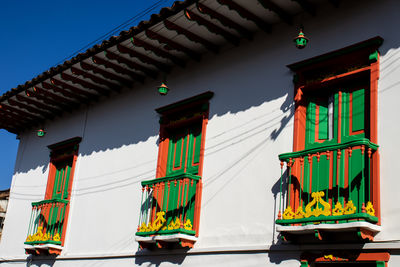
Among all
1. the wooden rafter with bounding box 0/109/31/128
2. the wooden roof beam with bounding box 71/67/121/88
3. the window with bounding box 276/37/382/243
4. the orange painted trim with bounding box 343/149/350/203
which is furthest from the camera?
the wooden rafter with bounding box 0/109/31/128

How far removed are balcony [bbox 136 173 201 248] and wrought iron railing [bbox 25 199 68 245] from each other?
292 centimetres

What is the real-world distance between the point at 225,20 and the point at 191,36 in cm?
81

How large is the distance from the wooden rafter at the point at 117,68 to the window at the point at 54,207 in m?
2.15

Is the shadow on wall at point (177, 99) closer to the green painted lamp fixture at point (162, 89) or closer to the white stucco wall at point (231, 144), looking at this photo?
the white stucco wall at point (231, 144)

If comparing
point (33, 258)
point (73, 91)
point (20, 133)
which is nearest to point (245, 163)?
point (73, 91)

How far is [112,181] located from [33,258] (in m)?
2.85

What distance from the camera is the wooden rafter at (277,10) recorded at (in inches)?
323

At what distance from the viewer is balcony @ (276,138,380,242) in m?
6.52

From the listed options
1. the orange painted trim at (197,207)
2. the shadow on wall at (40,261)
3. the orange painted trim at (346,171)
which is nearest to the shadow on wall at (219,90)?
the orange painted trim at (197,207)

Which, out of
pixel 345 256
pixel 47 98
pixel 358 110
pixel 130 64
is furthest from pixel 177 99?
pixel 345 256

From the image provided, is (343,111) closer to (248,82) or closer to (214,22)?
(248,82)

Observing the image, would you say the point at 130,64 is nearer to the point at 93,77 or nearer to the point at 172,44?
the point at 93,77

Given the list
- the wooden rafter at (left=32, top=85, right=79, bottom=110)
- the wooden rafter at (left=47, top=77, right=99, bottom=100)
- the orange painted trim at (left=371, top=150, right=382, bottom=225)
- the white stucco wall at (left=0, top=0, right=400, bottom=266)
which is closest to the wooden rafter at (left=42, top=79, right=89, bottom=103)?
the wooden rafter at (left=47, top=77, right=99, bottom=100)

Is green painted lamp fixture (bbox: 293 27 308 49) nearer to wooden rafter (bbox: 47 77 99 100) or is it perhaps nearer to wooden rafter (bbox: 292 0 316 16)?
wooden rafter (bbox: 292 0 316 16)
